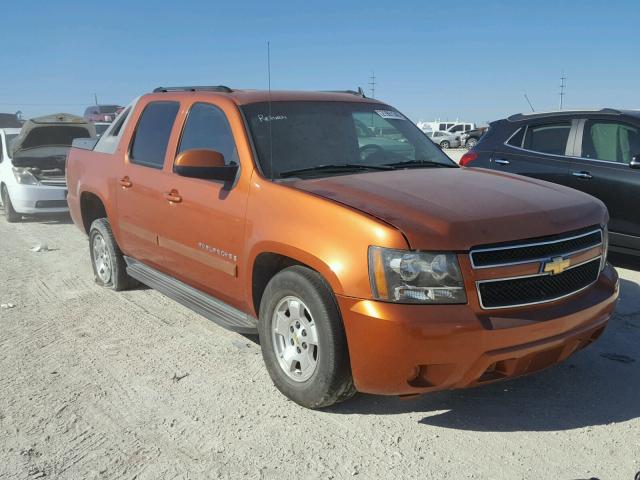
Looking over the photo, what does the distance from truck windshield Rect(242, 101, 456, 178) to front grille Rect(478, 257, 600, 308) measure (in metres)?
1.33

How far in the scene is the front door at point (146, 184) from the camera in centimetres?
460

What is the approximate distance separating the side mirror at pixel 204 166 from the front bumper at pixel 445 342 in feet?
4.13

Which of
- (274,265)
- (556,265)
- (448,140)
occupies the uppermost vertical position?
(556,265)

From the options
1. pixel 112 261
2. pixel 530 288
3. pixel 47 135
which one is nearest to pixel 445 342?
pixel 530 288

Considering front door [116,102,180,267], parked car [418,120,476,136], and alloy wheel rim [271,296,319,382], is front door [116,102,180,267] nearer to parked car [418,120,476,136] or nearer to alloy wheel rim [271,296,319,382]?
alloy wheel rim [271,296,319,382]

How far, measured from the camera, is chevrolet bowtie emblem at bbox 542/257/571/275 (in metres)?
3.02

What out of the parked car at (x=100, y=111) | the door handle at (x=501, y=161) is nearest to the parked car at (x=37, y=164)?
the door handle at (x=501, y=161)

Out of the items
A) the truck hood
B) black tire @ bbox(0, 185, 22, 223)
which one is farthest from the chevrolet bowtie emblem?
black tire @ bbox(0, 185, 22, 223)

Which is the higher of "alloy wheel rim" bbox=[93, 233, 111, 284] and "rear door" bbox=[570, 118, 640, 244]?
"rear door" bbox=[570, 118, 640, 244]

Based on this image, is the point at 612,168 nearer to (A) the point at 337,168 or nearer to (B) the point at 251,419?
(A) the point at 337,168

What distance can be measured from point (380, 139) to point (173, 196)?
1.58 m

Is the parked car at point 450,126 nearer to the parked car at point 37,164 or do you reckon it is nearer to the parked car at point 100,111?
the parked car at point 100,111

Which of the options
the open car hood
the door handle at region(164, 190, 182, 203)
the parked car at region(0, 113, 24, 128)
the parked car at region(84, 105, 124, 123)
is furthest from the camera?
the parked car at region(84, 105, 124, 123)

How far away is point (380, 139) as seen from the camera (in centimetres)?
443
